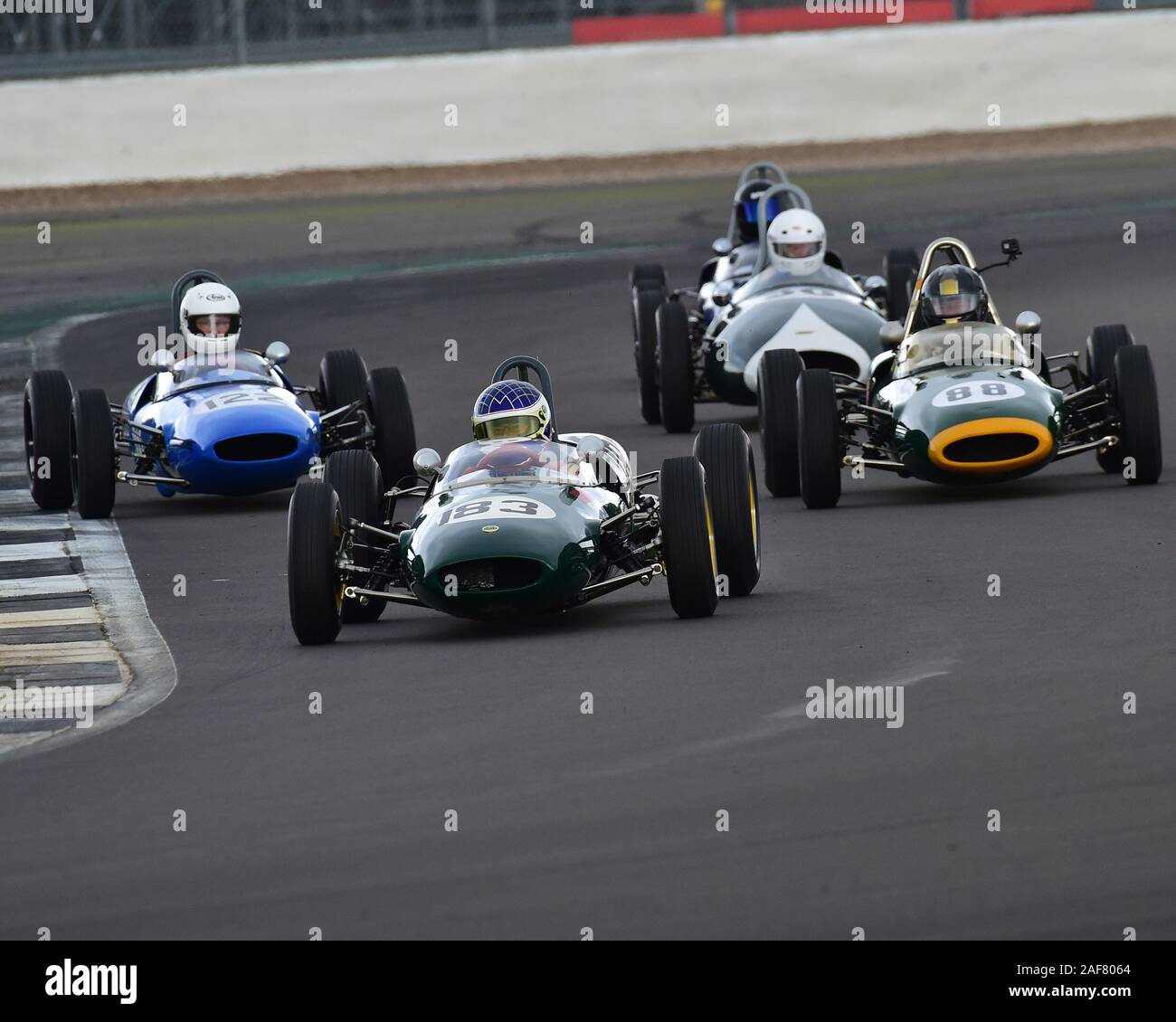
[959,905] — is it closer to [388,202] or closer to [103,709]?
[103,709]

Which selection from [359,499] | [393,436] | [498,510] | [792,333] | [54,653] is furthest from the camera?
[792,333]

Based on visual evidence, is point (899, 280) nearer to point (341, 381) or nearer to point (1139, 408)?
point (341, 381)

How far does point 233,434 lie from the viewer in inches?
641

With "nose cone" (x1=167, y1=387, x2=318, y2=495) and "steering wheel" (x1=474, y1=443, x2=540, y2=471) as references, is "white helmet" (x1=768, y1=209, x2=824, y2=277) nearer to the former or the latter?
"nose cone" (x1=167, y1=387, x2=318, y2=495)

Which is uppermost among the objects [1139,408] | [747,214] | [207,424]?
[747,214]

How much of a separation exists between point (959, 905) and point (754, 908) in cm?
58

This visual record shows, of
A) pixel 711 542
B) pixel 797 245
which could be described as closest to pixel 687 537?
pixel 711 542

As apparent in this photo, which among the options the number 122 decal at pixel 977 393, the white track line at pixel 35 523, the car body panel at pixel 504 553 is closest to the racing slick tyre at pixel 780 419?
the number 122 decal at pixel 977 393

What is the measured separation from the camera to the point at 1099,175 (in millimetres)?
33625

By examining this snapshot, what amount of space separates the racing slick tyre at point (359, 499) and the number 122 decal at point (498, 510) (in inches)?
31.2

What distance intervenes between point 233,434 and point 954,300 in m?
4.54

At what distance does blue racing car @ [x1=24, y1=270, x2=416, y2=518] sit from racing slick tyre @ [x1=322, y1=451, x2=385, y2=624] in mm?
3393

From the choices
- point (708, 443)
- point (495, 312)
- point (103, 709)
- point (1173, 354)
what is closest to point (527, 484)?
point (708, 443)

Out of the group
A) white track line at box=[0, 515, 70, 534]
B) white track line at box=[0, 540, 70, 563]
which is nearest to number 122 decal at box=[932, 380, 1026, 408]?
white track line at box=[0, 540, 70, 563]
